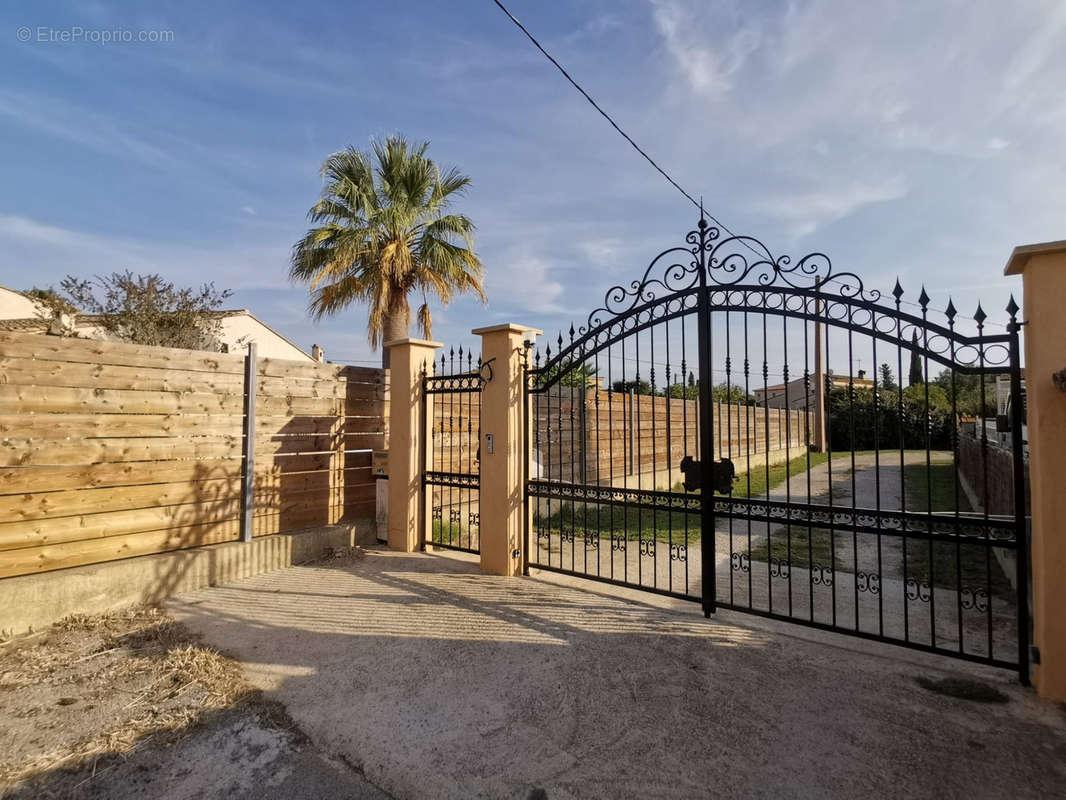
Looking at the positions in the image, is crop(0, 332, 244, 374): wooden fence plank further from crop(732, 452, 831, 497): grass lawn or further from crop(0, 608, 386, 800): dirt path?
crop(732, 452, 831, 497): grass lawn

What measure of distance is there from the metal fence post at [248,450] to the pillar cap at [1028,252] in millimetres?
6178

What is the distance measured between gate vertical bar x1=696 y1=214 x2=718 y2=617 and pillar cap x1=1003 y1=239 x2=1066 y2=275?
1.85 meters

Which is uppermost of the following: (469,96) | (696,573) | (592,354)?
(469,96)

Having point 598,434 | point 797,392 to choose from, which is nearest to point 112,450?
point 598,434

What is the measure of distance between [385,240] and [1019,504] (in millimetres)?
10489

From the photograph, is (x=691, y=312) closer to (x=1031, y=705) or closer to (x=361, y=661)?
(x=1031, y=705)

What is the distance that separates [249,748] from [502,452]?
3.12 m

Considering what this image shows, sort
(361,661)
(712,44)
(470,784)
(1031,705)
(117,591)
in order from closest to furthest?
(470,784) < (1031,705) < (361,661) < (117,591) < (712,44)

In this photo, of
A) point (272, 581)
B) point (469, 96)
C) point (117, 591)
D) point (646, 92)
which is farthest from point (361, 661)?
point (646, 92)

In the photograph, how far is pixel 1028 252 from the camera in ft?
9.36

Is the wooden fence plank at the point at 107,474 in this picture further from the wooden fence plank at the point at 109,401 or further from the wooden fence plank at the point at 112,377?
the wooden fence plank at the point at 112,377

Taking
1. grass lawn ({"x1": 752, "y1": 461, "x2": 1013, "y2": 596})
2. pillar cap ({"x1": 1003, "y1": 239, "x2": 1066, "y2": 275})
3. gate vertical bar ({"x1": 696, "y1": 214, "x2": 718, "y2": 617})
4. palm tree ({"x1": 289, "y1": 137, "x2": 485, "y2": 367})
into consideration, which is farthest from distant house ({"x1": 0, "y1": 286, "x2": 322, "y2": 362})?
pillar cap ({"x1": 1003, "y1": 239, "x2": 1066, "y2": 275})

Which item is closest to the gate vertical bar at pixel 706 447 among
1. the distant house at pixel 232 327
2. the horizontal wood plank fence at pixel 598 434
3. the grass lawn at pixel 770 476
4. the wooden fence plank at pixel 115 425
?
the horizontal wood plank fence at pixel 598 434

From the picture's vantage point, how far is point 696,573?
215 inches
